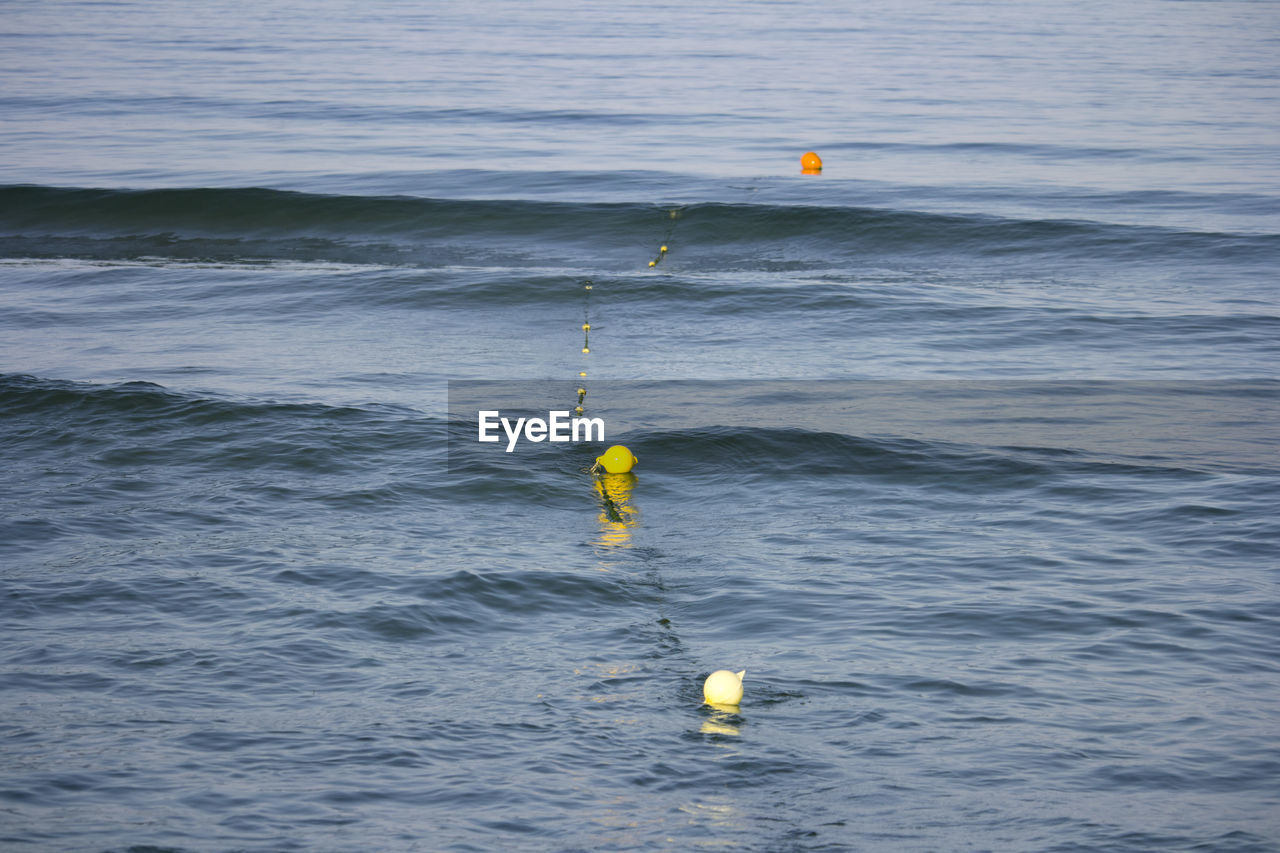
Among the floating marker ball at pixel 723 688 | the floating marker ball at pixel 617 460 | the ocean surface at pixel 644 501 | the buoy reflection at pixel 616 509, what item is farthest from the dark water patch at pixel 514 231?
the floating marker ball at pixel 723 688

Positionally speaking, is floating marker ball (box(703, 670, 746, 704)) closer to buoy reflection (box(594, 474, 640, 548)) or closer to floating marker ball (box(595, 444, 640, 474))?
buoy reflection (box(594, 474, 640, 548))

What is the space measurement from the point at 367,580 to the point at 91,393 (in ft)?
15.9

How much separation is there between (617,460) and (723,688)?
A: 3938mm

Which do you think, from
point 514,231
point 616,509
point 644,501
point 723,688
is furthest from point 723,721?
point 514,231

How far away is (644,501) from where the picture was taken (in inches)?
394

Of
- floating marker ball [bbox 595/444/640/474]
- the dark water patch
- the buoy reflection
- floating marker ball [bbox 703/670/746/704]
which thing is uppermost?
the dark water patch

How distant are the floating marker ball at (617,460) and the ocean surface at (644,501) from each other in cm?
7

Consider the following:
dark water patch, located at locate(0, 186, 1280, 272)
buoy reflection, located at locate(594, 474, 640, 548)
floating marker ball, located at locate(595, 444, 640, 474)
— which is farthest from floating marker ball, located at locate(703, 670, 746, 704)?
dark water patch, located at locate(0, 186, 1280, 272)

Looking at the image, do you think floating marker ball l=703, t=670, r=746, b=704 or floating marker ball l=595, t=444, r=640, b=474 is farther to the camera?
floating marker ball l=595, t=444, r=640, b=474

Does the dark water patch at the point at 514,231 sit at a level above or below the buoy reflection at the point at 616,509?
above

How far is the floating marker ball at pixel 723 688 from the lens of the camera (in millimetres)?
6727

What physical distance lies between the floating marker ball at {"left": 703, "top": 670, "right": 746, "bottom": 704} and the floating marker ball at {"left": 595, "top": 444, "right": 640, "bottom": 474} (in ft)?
12.6

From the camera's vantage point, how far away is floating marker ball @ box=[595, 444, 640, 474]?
10.5 metres

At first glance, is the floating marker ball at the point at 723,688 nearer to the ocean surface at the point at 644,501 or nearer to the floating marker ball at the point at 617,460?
the ocean surface at the point at 644,501
